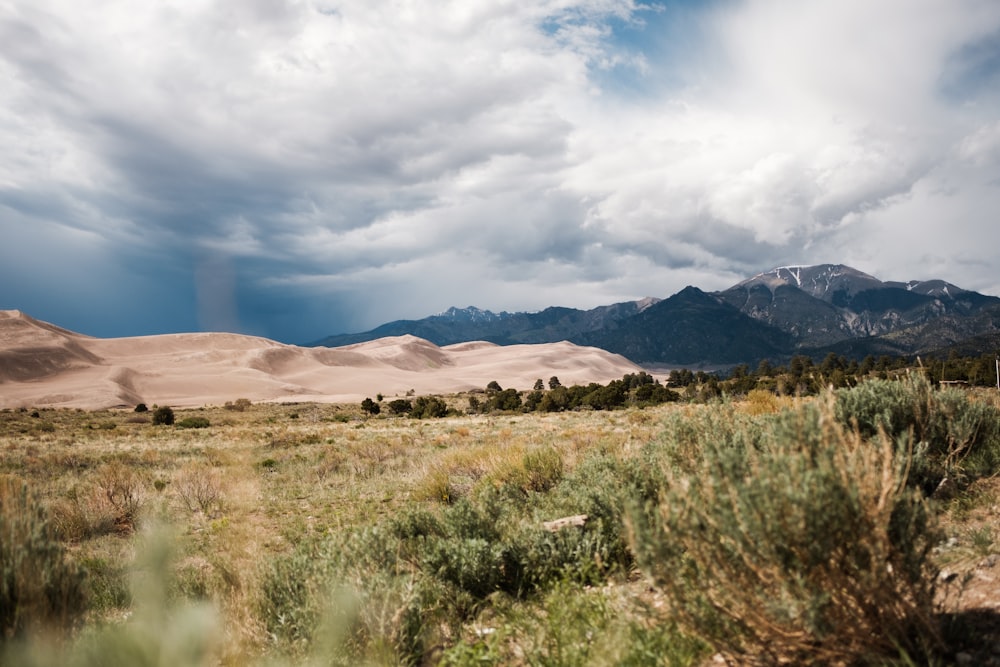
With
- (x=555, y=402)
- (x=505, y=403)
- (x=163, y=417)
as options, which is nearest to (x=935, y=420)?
(x=555, y=402)

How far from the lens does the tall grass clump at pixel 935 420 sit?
7.08m

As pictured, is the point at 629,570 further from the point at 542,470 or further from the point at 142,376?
the point at 142,376

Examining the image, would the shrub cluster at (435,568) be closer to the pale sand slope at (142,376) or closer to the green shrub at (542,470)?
the green shrub at (542,470)

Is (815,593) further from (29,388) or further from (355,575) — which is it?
(29,388)

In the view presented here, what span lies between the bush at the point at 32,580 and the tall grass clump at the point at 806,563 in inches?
171

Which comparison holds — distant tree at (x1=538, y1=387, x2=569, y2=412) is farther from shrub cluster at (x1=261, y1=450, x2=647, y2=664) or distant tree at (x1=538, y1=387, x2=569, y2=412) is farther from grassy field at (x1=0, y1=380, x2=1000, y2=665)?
shrub cluster at (x1=261, y1=450, x2=647, y2=664)

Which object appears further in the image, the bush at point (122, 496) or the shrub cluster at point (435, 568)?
the bush at point (122, 496)

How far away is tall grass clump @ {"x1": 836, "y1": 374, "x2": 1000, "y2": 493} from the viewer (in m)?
7.08

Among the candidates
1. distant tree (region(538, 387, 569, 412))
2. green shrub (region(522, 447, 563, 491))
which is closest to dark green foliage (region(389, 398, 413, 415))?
distant tree (region(538, 387, 569, 412))

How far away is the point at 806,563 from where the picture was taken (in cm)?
311

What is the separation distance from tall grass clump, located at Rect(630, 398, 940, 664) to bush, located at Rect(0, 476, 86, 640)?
14.2 ft

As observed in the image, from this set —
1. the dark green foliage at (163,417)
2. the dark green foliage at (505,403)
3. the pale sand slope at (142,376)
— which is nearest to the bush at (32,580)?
the dark green foliage at (505,403)

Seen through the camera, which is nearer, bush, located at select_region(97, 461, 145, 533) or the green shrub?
the green shrub

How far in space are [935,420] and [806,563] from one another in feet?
20.1
